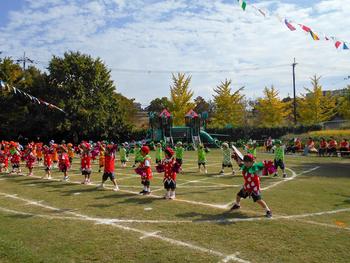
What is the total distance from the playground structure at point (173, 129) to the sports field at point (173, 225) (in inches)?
1163

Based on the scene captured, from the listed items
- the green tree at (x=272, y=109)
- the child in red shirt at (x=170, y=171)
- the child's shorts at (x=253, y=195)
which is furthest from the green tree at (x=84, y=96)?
the child's shorts at (x=253, y=195)

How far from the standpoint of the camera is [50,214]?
10977mm

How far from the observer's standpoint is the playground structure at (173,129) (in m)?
45.4

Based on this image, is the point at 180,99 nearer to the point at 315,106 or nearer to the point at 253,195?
the point at 315,106

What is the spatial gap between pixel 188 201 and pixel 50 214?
428cm

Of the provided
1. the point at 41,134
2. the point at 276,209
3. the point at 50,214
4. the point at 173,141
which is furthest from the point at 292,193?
the point at 41,134

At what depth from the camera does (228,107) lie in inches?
2339

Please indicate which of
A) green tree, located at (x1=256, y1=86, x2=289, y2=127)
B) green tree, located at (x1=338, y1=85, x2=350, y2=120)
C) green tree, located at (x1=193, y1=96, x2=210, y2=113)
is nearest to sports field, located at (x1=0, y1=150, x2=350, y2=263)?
green tree, located at (x1=338, y1=85, x2=350, y2=120)

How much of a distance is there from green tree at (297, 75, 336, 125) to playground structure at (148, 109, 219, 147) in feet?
61.2

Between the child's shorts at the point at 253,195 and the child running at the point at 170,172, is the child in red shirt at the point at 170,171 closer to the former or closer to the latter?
the child running at the point at 170,172

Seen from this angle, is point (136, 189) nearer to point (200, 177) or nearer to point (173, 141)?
point (200, 177)

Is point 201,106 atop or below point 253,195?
atop

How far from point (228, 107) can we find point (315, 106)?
41.7 feet

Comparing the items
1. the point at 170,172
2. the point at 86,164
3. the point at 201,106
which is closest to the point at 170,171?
the point at 170,172
